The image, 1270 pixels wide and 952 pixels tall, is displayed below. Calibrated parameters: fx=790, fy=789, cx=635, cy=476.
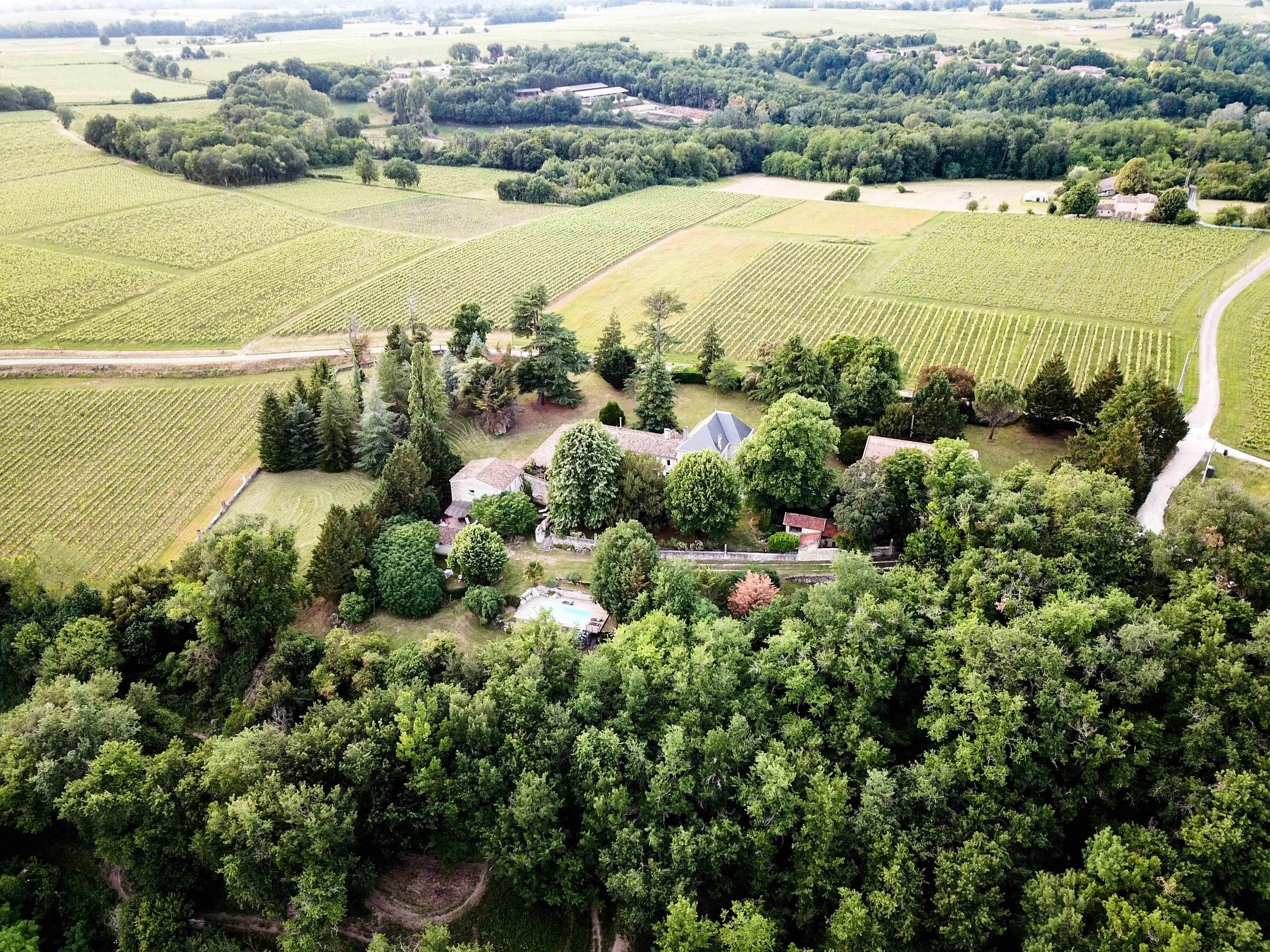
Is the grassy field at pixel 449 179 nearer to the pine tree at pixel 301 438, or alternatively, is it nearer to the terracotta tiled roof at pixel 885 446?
the pine tree at pixel 301 438

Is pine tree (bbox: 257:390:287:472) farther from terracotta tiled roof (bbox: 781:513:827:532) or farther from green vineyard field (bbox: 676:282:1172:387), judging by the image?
green vineyard field (bbox: 676:282:1172:387)

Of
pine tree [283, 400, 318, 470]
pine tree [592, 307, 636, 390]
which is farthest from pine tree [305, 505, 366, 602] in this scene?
pine tree [592, 307, 636, 390]

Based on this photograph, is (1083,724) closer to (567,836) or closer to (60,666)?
(567,836)

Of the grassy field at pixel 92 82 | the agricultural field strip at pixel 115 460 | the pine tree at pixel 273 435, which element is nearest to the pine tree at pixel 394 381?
the pine tree at pixel 273 435

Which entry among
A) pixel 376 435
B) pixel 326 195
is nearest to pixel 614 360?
pixel 376 435

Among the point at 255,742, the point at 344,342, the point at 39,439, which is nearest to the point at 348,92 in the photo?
the point at 344,342

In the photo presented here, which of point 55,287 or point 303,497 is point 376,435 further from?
point 55,287
